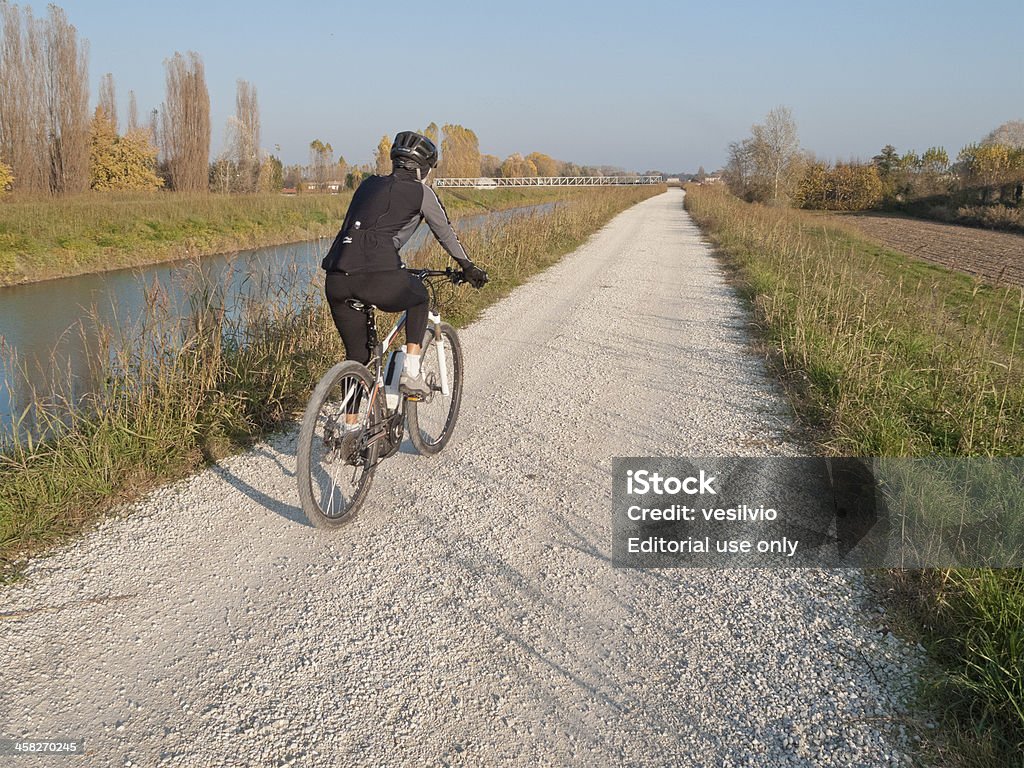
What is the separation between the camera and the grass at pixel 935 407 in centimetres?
230

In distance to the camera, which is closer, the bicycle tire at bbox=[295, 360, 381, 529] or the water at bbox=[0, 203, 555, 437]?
the bicycle tire at bbox=[295, 360, 381, 529]

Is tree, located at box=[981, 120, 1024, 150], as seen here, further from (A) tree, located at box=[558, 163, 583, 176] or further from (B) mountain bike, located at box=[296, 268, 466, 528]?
(A) tree, located at box=[558, 163, 583, 176]

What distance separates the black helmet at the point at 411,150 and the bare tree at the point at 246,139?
35677mm

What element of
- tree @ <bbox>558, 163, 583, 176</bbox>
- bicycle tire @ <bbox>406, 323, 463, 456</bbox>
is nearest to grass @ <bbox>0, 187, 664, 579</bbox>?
bicycle tire @ <bbox>406, 323, 463, 456</bbox>

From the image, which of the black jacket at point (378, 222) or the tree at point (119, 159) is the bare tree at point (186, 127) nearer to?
the tree at point (119, 159)

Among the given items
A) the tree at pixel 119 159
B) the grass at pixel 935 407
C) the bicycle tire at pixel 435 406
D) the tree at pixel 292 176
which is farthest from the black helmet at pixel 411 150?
the tree at pixel 292 176

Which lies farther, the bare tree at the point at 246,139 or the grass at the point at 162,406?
the bare tree at the point at 246,139

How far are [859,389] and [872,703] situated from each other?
311 cm

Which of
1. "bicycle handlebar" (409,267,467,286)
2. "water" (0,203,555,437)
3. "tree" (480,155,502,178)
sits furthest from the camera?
"tree" (480,155,502,178)

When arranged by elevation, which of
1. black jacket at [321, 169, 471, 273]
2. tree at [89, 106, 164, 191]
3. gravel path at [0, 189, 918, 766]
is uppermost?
tree at [89, 106, 164, 191]

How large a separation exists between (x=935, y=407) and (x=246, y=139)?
3997cm

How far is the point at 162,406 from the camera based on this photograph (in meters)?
4.47

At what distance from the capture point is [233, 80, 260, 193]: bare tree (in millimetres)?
36047

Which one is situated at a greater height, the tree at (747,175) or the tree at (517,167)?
the tree at (517,167)
